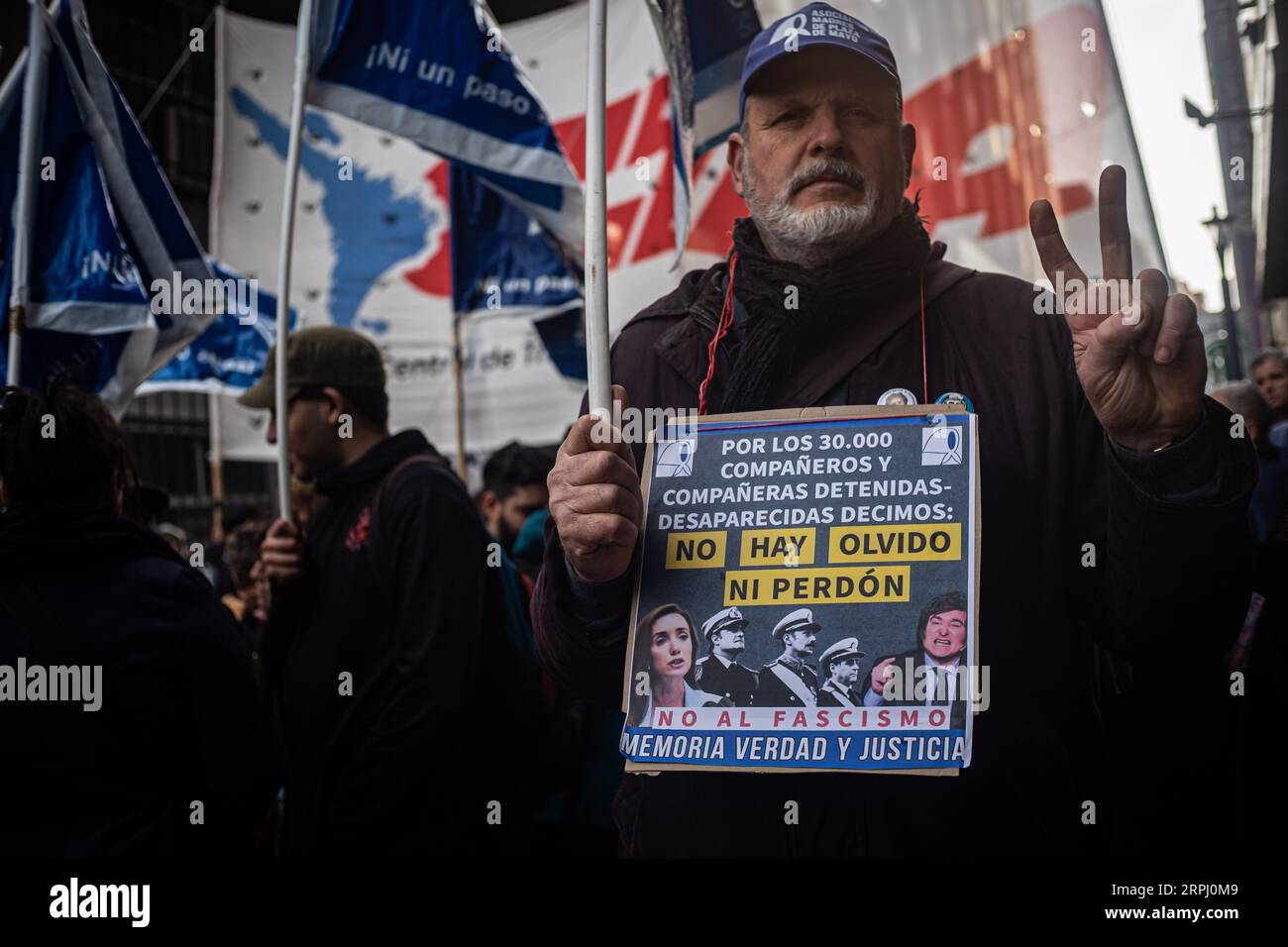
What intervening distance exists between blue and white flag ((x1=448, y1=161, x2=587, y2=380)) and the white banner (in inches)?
22.0

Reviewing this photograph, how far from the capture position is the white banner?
565 centimetres

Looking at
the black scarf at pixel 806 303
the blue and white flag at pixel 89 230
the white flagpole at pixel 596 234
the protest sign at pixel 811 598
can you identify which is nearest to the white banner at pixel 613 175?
the blue and white flag at pixel 89 230

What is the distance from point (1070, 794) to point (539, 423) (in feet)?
25.9

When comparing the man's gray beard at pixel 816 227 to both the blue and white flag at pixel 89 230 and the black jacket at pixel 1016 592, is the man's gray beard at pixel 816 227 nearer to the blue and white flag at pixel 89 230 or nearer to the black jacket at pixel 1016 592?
the black jacket at pixel 1016 592

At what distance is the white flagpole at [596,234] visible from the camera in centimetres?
170

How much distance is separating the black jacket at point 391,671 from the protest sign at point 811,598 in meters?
1.56

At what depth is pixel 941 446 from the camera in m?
1.60

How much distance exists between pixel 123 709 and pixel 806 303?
1.58 m

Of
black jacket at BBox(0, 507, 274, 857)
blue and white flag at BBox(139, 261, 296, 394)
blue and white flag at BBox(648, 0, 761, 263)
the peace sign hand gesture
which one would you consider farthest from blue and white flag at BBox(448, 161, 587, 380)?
the peace sign hand gesture

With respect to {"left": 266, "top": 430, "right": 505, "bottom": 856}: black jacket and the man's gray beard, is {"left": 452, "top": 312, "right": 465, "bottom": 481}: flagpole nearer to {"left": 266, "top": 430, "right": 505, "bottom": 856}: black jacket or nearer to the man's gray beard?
{"left": 266, "top": 430, "right": 505, "bottom": 856}: black jacket

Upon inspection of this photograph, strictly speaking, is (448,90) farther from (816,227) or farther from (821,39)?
(816,227)

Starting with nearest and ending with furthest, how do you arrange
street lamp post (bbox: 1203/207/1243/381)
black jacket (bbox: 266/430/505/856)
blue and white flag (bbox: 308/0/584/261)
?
black jacket (bbox: 266/430/505/856) < blue and white flag (bbox: 308/0/584/261) < street lamp post (bbox: 1203/207/1243/381)
